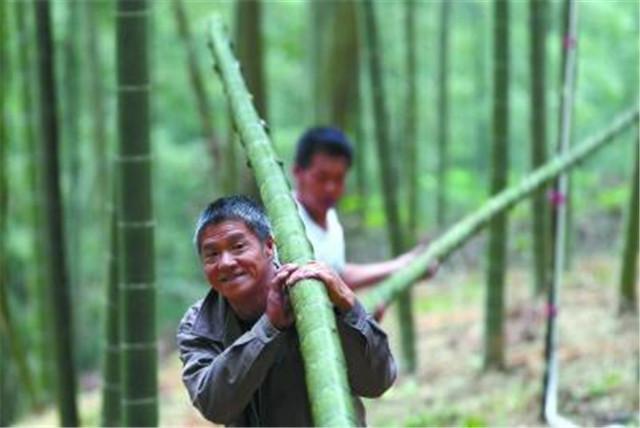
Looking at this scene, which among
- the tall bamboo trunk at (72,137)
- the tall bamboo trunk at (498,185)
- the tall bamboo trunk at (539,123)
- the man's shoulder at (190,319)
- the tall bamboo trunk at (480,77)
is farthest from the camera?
the tall bamboo trunk at (480,77)

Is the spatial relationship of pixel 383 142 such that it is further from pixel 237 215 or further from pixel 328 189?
pixel 237 215

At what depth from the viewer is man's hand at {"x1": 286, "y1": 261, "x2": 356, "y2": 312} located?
5.53ft

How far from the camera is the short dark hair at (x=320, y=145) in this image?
3.35 m

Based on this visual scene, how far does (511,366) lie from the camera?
18.3ft

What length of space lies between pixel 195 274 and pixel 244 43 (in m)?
10.2

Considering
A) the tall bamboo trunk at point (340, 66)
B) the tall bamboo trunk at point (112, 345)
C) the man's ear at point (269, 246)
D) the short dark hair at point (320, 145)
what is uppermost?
the man's ear at point (269, 246)

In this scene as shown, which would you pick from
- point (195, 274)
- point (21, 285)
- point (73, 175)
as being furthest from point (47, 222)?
point (195, 274)

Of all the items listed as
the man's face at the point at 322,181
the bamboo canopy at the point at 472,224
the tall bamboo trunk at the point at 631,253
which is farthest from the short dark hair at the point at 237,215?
the tall bamboo trunk at the point at 631,253

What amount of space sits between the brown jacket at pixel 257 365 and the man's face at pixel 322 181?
4.24 feet

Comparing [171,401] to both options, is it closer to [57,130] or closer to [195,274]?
[57,130]

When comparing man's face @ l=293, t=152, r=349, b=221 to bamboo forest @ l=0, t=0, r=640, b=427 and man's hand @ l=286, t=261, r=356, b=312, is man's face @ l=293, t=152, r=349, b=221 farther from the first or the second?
man's hand @ l=286, t=261, r=356, b=312

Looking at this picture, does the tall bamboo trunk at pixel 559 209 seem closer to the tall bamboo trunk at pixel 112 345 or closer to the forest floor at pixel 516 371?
the forest floor at pixel 516 371

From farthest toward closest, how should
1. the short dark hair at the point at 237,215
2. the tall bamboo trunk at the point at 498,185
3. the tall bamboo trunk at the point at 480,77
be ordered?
the tall bamboo trunk at the point at 480,77 < the tall bamboo trunk at the point at 498,185 < the short dark hair at the point at 237,215

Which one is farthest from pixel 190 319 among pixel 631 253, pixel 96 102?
pixel 96 102
